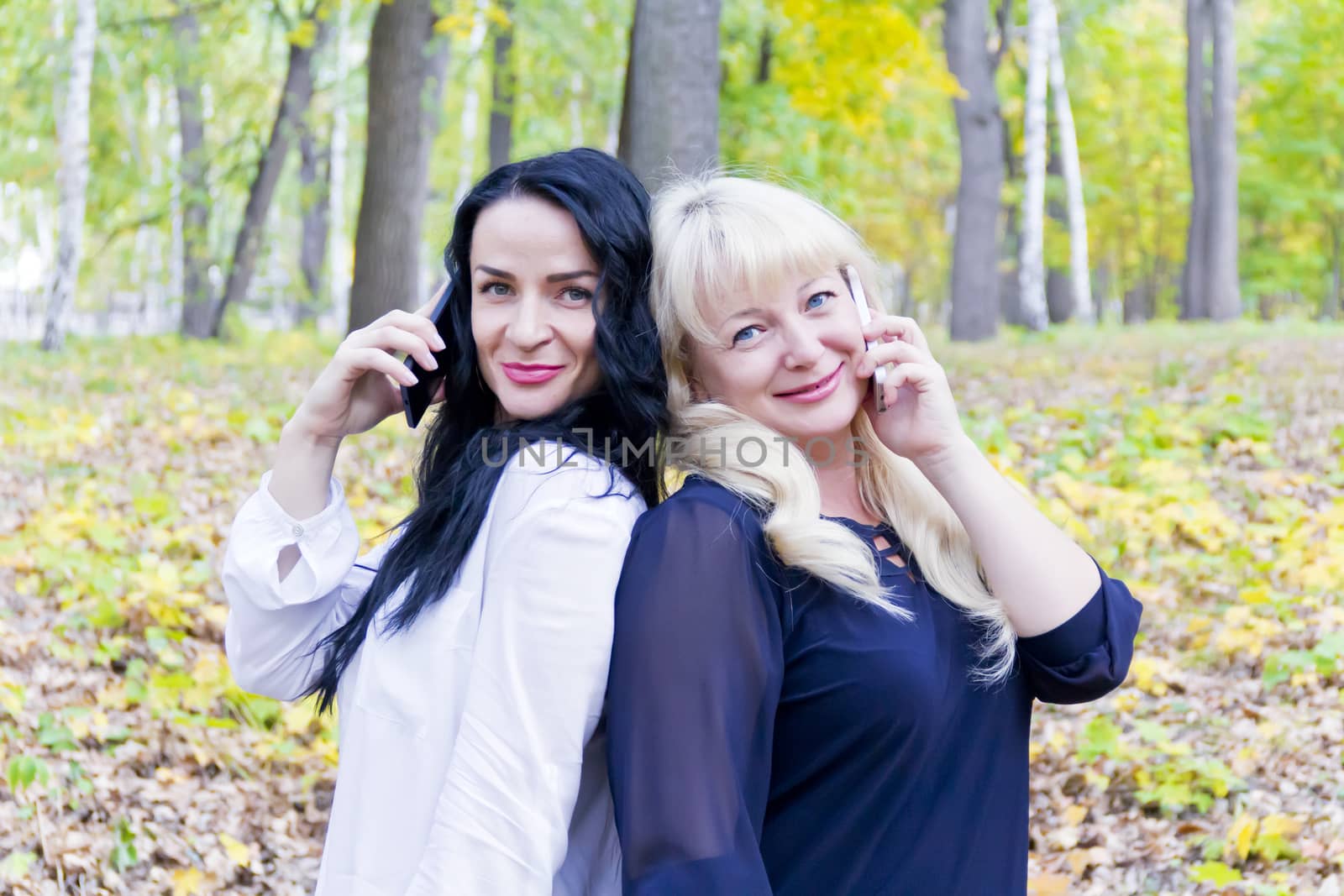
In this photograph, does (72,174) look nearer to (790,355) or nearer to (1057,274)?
(790,355)

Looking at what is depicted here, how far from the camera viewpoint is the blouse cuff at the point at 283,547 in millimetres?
2049

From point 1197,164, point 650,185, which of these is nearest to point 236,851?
point 650,185

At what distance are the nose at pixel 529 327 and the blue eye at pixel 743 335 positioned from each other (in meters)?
0.30

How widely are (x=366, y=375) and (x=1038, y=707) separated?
338 centimetres

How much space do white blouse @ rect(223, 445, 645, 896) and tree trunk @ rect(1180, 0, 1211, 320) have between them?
18.6 meters

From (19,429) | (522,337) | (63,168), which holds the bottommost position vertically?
(19,429)

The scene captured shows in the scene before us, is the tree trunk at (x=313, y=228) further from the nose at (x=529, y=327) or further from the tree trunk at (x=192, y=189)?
the nose at (x=529, y=327)

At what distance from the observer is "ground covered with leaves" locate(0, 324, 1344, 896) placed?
3.72m

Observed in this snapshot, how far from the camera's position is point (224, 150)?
47.2 feet

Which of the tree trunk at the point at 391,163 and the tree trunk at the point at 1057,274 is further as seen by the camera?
the tree trunk at the point at 1057,274

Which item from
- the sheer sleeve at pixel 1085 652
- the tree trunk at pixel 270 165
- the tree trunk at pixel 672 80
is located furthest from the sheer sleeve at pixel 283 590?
the tree trunk at pixel 270 165

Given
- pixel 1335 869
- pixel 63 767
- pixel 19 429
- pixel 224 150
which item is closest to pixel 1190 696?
pixel 1335 869

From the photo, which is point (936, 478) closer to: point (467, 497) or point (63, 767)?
point (467, 497)

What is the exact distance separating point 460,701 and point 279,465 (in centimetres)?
61
